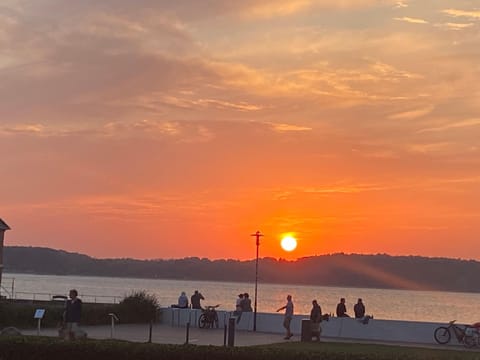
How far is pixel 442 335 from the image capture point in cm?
3247

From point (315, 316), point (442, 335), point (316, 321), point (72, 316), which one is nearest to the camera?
point (72, 316)

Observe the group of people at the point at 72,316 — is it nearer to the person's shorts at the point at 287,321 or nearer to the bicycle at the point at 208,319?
the person's shorts at the point at 287,321

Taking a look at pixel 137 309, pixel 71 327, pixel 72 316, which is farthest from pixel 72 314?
pixel 137 309

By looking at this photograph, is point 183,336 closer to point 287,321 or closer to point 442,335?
point 287,321

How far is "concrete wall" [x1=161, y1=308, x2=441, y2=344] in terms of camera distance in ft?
109

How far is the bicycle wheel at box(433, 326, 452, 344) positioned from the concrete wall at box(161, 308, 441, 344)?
25 centimetres

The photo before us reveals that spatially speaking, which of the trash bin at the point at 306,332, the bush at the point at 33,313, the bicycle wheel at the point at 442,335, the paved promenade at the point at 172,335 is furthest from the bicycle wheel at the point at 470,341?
the bush at the point at 33,313

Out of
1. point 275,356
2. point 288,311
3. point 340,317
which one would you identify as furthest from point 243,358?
point 340,317

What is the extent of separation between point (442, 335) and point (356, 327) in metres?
3.45

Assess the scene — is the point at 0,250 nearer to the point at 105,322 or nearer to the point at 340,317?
the point at 105,322

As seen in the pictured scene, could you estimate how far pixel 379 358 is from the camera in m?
19.3

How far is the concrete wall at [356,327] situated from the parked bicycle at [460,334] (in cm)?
35

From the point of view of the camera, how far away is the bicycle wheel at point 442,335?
32.3m

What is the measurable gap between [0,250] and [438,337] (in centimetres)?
3193
